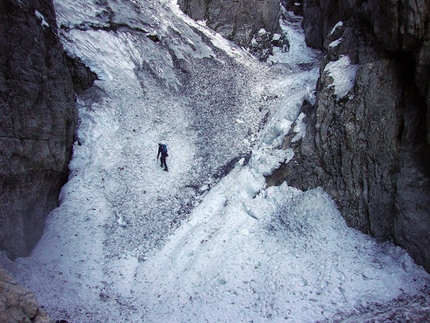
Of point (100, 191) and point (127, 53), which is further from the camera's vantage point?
point (127, 53)

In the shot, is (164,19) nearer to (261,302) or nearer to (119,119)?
(119,119)

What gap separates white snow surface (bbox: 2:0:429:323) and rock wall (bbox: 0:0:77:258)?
755 mm

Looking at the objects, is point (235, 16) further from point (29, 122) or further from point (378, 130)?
point (29, 122)

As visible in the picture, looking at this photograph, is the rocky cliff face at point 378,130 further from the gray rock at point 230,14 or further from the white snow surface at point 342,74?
the gray rock at point 230,14

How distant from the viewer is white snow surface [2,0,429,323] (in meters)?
8.67

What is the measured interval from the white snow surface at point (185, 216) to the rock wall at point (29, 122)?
29.7 inches

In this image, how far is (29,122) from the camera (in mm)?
10383

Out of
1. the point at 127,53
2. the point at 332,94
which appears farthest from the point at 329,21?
the point at 127,53

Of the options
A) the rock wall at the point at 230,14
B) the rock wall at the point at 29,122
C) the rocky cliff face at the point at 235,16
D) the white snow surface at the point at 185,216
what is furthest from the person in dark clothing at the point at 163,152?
the rock wall at the point at 230,14

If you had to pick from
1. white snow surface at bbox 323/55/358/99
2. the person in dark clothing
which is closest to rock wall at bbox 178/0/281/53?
white snow surface at bbox 323/55/358/99

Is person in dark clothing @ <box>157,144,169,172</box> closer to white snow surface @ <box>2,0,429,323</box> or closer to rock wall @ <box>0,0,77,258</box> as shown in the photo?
white snow surface @ <box>2,0,429,323</box>

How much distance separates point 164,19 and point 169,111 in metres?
9.75

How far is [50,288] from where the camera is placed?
897 centimetres

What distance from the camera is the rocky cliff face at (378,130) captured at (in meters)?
8.30
